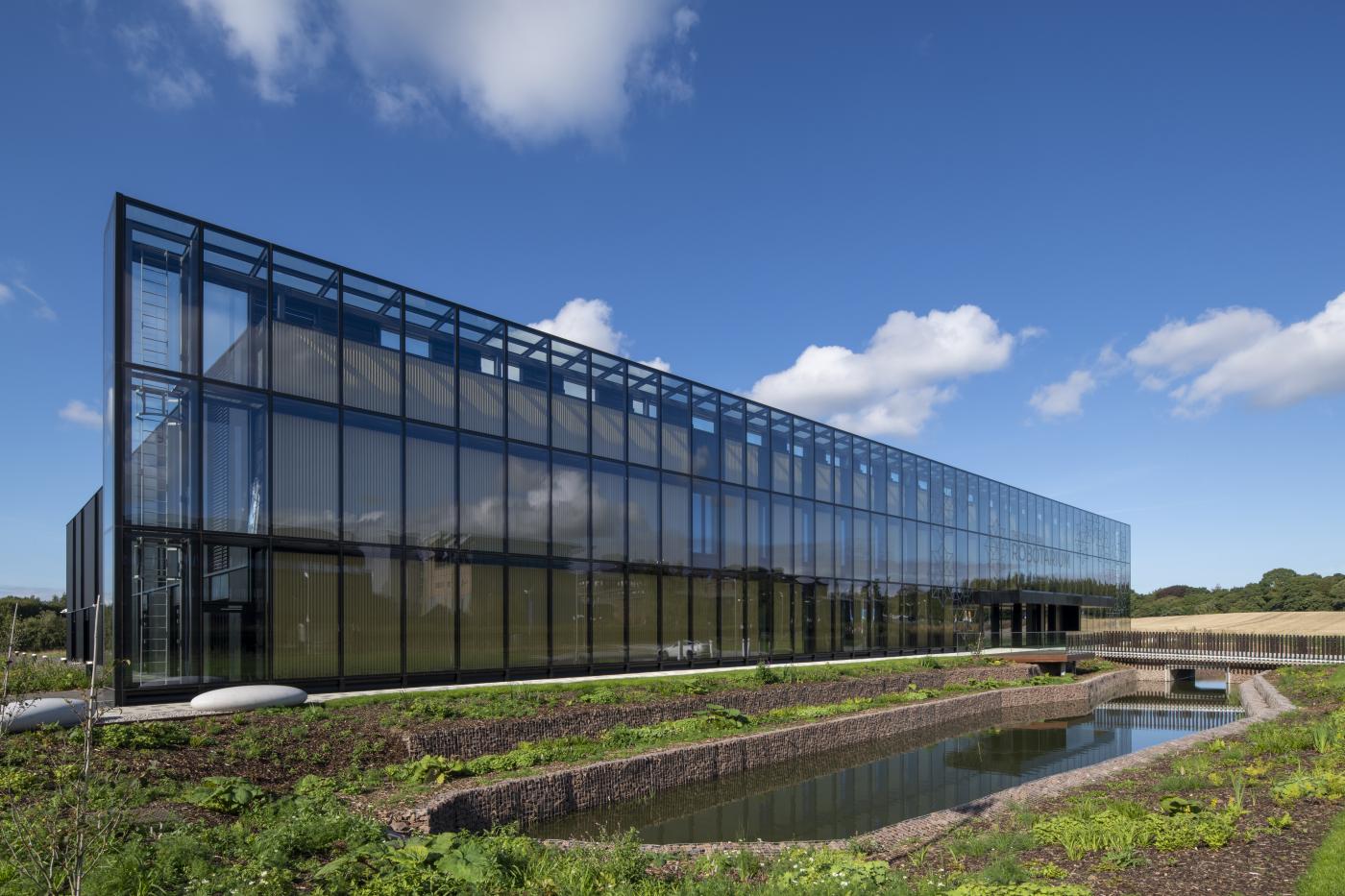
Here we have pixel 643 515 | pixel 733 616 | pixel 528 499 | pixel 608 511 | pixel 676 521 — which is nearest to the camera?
pixel 528 499

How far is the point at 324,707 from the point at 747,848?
34.4 feet

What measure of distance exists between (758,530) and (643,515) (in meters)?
7.01

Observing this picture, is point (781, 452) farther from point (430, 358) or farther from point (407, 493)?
point (407, 493)

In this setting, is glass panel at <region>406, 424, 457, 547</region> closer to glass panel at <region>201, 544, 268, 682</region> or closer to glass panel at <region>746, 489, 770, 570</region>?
glass panel at <region>201, 544, 268, 682</region>

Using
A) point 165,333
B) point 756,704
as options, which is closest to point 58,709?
point 165,333

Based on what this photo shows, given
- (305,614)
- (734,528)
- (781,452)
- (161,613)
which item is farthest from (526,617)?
(781,452)

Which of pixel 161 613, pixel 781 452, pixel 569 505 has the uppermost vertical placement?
pixel 781 452

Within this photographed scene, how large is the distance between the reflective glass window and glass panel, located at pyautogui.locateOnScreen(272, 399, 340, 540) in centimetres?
111

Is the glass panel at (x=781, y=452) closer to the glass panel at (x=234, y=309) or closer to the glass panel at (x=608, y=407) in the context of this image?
the glass panel at (x=608, y=407)

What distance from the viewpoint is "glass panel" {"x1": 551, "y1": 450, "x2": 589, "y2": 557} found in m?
27.8

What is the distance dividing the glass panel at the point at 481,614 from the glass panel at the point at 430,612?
320 millimetres

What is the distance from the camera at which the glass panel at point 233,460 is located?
65.7 feet

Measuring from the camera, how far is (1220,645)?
45938mm

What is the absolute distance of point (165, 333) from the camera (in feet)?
65.1
